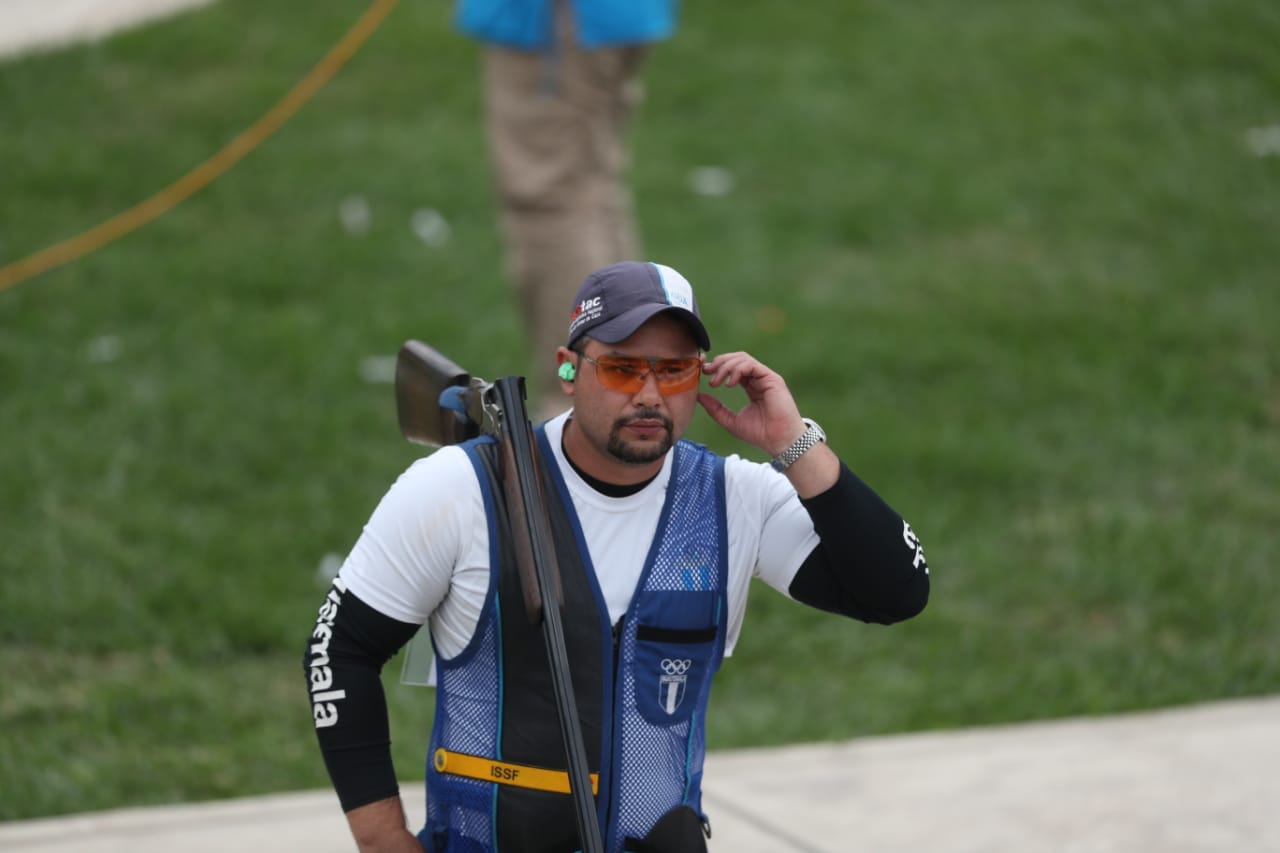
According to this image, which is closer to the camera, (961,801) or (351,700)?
(351,700)

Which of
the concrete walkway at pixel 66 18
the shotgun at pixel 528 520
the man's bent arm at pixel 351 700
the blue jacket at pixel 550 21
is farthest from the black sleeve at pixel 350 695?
the concrete walkway at pixel 66 18

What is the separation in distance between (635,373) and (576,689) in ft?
1.79

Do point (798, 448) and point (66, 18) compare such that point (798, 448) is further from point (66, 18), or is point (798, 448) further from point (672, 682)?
point (66, 18)

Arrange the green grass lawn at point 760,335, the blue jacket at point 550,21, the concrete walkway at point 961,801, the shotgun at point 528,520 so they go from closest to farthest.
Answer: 1. the shotgun at point 528,520
2. the concrete walkway at point 961,801
3. the green grass lawn at point 760,335
4. the blue jacket at point 550,21

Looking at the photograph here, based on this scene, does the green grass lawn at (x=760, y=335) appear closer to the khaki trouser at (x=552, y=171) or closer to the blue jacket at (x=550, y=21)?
the khaki trouser at (x=552, y=171)

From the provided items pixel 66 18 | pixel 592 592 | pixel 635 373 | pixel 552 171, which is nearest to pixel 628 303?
pixel 635 373

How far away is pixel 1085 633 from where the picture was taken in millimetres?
5887

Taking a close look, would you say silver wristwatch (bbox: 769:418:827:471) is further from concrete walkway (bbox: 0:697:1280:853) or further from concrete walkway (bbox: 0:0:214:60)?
concrete walkway (bbox: 0:0:214:60)

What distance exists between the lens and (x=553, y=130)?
6016 millimetres

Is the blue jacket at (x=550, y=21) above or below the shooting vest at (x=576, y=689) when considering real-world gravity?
above

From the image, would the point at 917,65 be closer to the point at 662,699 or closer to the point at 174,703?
the point at 174,703

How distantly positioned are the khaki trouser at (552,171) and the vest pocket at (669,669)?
2943 millimetres

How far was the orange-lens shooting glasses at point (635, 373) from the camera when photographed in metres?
2.96

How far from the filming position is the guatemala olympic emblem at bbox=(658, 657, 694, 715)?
121 inches
